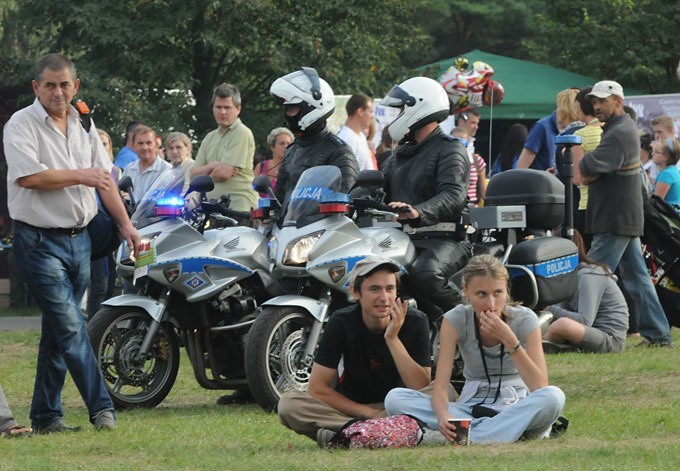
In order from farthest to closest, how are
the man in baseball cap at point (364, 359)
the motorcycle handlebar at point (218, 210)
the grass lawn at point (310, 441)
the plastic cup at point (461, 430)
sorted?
the motorcycle handlebar at point (218, 210) < the man in baseball cap at point (364, 359) < the plastic cup at point (461, 430) < the grass lawn at point (310, 441)

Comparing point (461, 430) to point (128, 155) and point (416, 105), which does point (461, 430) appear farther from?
point (128, 155)

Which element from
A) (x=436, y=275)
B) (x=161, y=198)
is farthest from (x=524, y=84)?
(x=436, y=275)

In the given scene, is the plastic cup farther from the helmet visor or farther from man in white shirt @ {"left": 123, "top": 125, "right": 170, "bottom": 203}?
man in white shirt @ {"left": 123, "top": 125, "right": 170, "bottom": 203}

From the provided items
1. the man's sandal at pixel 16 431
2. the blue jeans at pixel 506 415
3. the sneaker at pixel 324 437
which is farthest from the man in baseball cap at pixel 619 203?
the man's sandal at pixel 16 431

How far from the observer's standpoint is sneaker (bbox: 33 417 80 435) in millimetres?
8406

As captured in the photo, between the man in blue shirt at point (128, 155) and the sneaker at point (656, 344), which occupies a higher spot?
the man in blue shirt at point (128, 155)

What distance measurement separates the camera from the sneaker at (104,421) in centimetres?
838

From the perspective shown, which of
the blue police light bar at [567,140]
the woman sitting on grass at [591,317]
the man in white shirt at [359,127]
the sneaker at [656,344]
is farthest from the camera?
the man in white shirt at [359,127]

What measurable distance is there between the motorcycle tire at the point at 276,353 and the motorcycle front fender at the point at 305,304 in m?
0.05

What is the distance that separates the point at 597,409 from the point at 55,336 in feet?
10.2

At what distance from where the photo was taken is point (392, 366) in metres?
7.92

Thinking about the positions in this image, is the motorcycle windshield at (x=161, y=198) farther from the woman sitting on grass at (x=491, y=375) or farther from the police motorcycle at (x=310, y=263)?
the woman sitting on grass at (x=491, y=375)

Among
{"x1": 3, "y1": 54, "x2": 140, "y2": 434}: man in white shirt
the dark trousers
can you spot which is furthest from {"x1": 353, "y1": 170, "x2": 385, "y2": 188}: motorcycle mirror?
{"x1": 3, "y1": 54, "x2": 140, "y2": 434}: man in white shirt

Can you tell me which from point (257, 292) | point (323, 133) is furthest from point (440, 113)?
point (257, 292)
